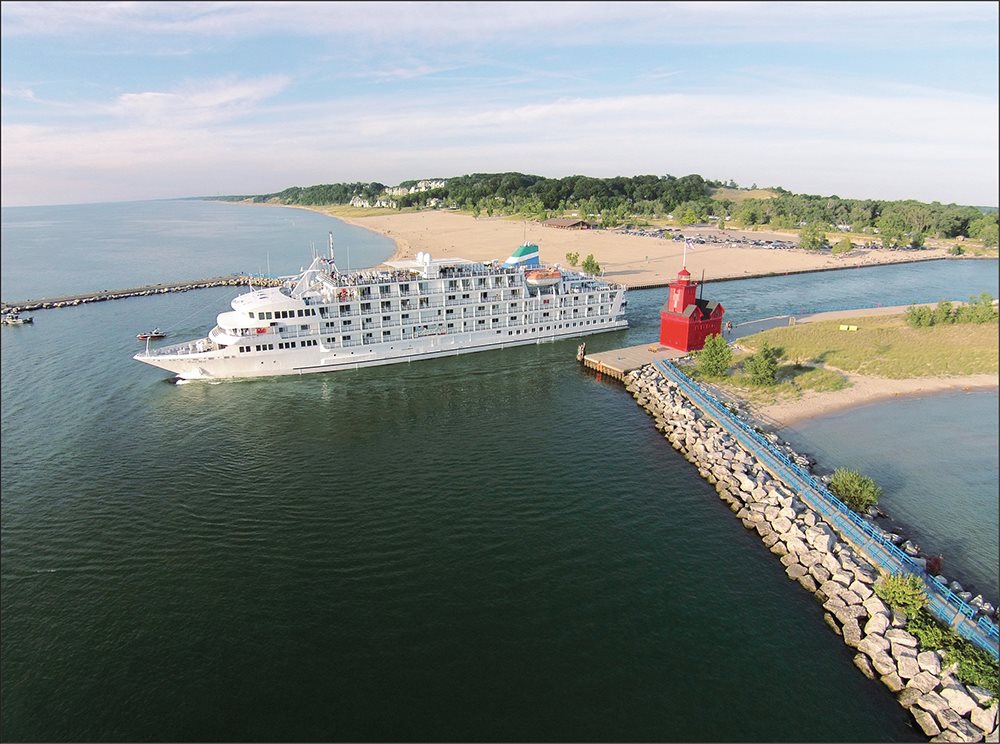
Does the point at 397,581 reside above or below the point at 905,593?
below

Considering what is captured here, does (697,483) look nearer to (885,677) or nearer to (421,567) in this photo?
(885,677)

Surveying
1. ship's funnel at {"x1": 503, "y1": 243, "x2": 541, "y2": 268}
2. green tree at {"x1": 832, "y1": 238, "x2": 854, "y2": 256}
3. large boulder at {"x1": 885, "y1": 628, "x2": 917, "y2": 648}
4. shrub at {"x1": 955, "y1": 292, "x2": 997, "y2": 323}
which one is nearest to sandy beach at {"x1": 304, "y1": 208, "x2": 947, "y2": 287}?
green tree at {"x1": 832, "y1": 238, "x2": 854, "y2": 256}

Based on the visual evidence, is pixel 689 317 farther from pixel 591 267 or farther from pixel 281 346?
pixel 591 267

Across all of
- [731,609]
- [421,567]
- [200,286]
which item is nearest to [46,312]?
[200,286]

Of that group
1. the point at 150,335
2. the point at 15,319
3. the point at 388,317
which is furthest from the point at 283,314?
the point at 15,319

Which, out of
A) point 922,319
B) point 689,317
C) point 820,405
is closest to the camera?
point 922,319

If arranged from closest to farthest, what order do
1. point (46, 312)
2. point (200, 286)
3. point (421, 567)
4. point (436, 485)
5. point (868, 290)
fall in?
point (421, 567) < point (436, 485) < point (46, 312) < point (868, 290) < point (200, 286)
